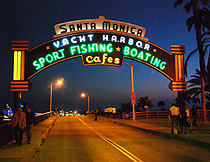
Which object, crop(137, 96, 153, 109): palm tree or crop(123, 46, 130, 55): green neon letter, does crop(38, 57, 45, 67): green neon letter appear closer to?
crop(123, 46, 130, 55): green neon letter

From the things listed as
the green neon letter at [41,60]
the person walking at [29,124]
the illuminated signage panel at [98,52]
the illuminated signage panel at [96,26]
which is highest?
the illuminated signage panel at [96,26]

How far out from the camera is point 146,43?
72.6 ft

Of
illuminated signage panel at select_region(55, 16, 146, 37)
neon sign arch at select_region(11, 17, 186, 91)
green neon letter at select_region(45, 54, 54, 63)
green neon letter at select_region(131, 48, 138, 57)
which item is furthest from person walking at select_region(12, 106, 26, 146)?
green neon letter at select_region(131, 48, 138, 57)

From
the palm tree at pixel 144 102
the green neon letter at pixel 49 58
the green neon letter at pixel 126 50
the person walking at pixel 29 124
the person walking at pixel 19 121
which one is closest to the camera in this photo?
the person walking at pixel 19 121

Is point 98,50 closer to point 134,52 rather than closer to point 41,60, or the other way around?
point 134,52

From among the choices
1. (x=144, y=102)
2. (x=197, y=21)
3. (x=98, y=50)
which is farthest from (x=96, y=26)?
(x=144, y=102)

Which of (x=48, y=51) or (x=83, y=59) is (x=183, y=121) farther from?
(x=48, y=51)

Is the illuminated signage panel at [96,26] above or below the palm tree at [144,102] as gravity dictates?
above

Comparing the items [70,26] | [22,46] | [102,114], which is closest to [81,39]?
[70,26]

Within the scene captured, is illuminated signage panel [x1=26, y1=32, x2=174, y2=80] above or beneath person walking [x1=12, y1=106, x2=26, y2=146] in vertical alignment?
above

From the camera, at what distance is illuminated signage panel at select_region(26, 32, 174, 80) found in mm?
20125

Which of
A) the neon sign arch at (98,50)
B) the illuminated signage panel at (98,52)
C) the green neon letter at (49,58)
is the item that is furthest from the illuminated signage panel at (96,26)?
the green neon letter at (49,58)

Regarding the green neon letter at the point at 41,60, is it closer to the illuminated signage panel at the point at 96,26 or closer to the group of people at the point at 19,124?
the illuminated signage panel at the point at 96,26

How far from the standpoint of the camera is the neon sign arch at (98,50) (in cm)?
1962
